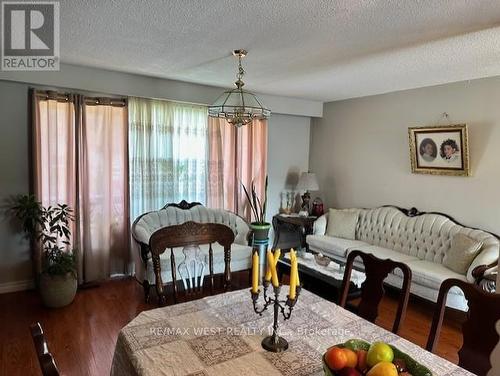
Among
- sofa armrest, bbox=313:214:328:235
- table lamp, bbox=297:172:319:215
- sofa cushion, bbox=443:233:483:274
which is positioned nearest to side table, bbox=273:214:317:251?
sofa armrest, bbox=313:214:328:235

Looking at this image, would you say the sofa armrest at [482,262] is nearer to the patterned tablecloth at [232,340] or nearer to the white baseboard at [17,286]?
the patterned tablecloth at [232,340]

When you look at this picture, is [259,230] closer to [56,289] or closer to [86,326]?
[86,326]

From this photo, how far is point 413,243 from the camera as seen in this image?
402 cm

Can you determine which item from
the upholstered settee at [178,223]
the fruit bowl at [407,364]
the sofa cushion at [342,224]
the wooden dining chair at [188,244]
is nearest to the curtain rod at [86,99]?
the upholstered settee at [178,223]

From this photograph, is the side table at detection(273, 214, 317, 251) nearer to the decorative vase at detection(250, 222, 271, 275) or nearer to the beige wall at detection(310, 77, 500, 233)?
the decorative vase at detection(250, 222, 271, 275)

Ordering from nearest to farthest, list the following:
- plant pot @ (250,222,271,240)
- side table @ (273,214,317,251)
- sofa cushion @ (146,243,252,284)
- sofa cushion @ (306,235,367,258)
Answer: sofa cushion @ (146,243,252,284) < sofa cushion @ (306,235,367,258) < plant pot @ (250,222,271,240) < side table @ (273,214,317,251)

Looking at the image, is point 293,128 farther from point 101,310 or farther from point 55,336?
point 55,336

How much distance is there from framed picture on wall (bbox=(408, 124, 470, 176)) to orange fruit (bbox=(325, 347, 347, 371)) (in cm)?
340

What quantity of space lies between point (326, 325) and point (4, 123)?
3.68m

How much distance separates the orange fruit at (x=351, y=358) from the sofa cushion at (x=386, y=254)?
286 centimetres

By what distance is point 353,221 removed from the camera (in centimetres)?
464

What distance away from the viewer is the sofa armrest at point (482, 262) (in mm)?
3048

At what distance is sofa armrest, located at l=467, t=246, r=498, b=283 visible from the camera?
10.0ft

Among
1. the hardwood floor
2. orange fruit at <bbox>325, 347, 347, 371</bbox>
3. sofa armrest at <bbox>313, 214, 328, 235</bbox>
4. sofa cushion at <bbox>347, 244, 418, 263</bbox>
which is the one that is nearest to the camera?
orange fruit at <bbox>325, 347, 347, 371</bbox>
